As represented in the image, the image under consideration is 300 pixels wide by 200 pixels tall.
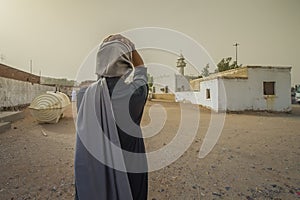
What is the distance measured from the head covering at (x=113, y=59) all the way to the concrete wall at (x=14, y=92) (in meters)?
10.5

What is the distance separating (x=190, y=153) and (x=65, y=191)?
8.53ft

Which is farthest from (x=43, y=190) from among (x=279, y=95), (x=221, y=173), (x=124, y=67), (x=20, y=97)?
(x=279, y=95)

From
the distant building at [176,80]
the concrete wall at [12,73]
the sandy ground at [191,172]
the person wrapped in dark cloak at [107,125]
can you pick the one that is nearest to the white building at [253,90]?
the sandy ground at [191,172]

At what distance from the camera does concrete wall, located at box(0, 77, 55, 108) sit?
33.2ft

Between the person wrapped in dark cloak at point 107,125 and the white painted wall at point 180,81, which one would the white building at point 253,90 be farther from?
the white painted wall at point 180,81

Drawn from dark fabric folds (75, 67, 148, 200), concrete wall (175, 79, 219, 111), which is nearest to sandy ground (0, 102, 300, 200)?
dark fabric folds (75, 67, 148, 200)

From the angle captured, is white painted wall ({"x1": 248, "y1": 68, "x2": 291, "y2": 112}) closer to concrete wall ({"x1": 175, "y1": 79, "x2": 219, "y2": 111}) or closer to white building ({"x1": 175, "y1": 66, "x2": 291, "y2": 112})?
white building ({"x1": 175, "y1": 66, "x2": 291, "y2": 112})

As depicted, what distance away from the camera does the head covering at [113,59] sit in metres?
1.32

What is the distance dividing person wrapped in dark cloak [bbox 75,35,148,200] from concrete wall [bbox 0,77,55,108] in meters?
10.5

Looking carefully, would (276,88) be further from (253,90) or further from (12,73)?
(12,73)

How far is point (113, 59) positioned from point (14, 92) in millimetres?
12439

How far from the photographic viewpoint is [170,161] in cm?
398

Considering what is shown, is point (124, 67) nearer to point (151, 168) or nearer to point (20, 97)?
point (151, 168)

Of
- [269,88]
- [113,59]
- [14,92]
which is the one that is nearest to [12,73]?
[14,92]
